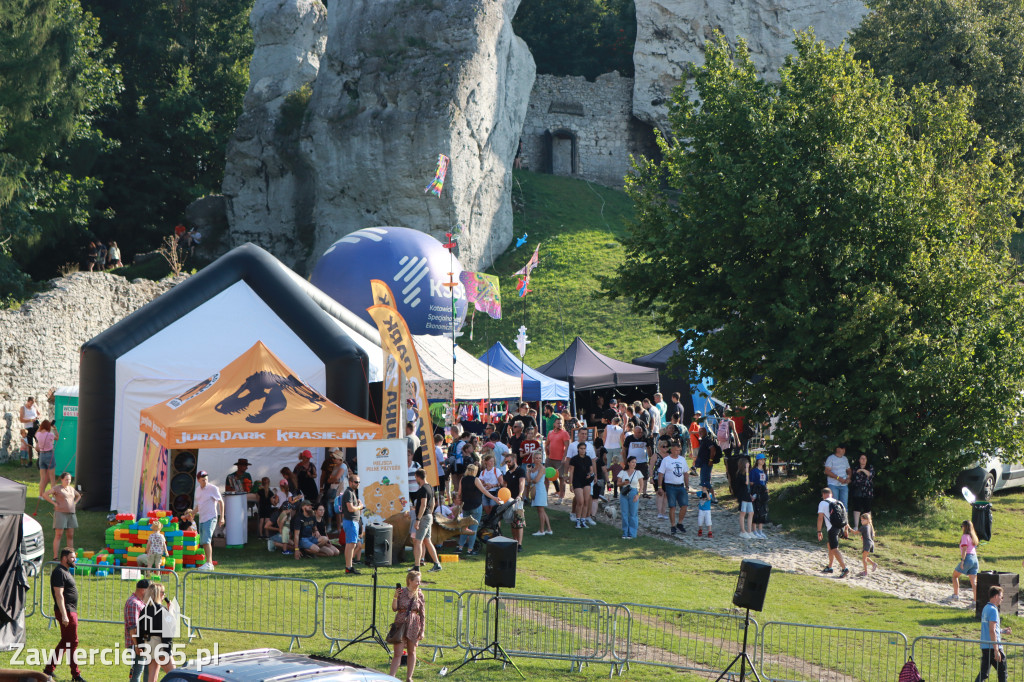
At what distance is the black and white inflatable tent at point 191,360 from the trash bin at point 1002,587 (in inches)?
378

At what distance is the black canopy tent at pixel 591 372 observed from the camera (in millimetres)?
24609

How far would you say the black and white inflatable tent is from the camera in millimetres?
16719

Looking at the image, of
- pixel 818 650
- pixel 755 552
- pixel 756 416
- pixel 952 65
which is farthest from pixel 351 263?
pixel 952 65

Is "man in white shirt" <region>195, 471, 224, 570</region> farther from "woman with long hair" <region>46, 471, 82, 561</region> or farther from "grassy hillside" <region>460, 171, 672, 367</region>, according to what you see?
"grassy hillside" <region>460, 171, 672, 367</region>

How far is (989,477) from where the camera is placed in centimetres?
1958

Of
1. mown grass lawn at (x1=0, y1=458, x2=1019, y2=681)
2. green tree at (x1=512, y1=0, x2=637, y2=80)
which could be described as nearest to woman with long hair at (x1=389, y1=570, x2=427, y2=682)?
mown grass lawn at (x1=0, y1=458, x2=1019, y2=681)

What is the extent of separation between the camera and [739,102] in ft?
59.6

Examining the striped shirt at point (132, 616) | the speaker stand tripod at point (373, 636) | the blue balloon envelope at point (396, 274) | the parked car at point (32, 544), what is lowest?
the speaker stand tripod at point (373, 636)

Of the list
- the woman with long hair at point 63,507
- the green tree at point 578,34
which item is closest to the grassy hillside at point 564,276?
the green tree at point 578,34

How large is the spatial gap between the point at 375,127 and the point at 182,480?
74.2ft

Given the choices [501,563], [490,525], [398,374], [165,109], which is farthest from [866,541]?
[165,109]

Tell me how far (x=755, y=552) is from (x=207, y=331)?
9767 mm

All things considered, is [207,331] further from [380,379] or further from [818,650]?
[818,650]

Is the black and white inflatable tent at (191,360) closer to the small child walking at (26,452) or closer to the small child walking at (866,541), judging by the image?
the small child walking at (26,452)
